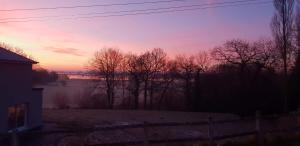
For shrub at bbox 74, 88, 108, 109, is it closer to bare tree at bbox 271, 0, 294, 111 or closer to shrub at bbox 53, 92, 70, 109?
shrub at bbox 53, 92, 70, 109

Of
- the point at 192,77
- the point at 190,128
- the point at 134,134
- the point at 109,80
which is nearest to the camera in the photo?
the point at 134,134

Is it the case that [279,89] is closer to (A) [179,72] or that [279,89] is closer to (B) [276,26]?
(B) [276,26]

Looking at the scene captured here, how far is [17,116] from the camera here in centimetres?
3100

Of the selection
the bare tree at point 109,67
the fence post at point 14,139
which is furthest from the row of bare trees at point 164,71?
the fence post at point 14,139

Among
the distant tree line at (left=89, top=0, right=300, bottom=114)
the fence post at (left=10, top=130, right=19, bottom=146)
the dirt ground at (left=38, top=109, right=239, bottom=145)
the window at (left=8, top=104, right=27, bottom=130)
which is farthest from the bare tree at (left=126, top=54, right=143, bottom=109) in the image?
the fence post at (left=10, top=130, right=19, bottom=146)

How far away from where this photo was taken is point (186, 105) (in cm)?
6856

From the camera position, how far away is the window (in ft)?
97.5

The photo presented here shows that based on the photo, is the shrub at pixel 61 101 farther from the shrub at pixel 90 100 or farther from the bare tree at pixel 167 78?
the bare tree at pixel 167 78

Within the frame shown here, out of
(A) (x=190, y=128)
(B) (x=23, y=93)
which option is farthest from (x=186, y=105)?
(B) (x=23, y=93)

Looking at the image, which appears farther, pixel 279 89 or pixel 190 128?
pixel 279 89

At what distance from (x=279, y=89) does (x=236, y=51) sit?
12259mm

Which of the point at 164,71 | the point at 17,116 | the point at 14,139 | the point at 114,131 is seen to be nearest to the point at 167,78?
the point at 164,71

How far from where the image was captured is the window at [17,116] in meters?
29.7

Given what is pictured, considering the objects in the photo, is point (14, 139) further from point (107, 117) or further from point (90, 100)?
point (90, 100)
